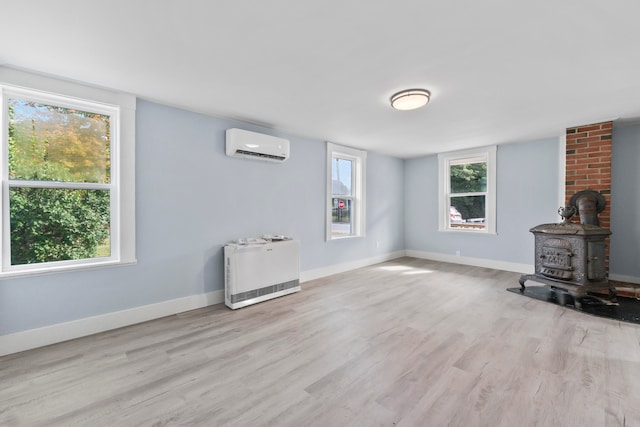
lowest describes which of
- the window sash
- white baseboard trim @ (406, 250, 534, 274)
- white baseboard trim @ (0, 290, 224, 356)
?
white baseboard trim @ (0, 290, 224, 356)

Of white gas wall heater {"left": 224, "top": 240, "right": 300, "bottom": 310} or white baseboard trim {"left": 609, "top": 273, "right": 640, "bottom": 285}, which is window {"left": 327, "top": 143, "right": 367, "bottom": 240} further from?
white baseboard trim {"left": 609, "top": 273, "right": 640, "bottom": 285}

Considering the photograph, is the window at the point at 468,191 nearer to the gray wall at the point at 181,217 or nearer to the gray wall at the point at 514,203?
the gray wall at the point at 514,203

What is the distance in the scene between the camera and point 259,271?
10.9 ft

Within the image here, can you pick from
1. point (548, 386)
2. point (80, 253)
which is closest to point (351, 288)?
point (548, 386)

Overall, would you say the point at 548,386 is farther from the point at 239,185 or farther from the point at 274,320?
the point at 239,185

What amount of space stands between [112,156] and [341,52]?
8.04 feet

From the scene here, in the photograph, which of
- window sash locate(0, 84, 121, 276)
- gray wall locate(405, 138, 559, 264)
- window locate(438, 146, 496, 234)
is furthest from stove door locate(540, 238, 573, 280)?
window sash locate(0, 84, 121, 276)

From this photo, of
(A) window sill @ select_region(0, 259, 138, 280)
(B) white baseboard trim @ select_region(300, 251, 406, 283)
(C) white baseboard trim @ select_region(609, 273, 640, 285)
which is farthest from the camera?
(B) white baseboard trim @ select_region(300, 251, 406, 283)

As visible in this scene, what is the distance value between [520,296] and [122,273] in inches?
187

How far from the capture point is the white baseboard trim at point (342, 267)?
14.3 ft

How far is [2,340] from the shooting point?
2.16 m

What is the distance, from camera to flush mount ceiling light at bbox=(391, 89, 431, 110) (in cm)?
263

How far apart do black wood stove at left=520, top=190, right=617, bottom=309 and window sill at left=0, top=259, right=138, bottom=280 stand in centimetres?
491

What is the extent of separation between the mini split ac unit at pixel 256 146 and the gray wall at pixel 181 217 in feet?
0.51
